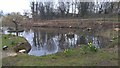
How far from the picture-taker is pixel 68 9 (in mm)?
61594

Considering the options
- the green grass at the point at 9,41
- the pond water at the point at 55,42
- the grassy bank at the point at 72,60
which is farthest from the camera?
the pond water at the point at 55,42

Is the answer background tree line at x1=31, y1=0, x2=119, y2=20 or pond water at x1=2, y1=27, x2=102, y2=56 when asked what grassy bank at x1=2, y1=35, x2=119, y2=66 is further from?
background tree line at x1=31, y1=0, x2=119, y2=20

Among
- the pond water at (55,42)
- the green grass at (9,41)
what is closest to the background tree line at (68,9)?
the pond water at (55,42)

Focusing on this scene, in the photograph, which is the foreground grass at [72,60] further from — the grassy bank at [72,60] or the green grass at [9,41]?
the green grass at [9,41]

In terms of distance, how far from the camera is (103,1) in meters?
56.4

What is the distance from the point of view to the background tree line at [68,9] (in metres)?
58.0

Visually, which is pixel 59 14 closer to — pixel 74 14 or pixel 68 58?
pixel 74 14

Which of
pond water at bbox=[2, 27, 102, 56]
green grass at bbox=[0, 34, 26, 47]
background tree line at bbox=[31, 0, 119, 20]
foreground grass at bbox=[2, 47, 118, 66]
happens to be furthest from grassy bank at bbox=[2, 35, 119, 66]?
background tree line at bbox=[31, 0, 119, 20]

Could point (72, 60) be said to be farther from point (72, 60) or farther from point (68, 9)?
point (68, 9)

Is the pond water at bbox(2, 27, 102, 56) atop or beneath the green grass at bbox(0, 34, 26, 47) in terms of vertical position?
beneath

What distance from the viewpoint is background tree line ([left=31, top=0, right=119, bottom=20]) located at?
190 feet

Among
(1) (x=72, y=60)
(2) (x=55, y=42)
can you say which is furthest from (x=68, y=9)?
(1) (x=72, y=60)

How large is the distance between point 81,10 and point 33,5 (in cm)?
1404

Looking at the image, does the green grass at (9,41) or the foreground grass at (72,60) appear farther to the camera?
the green grass at (9,41)
